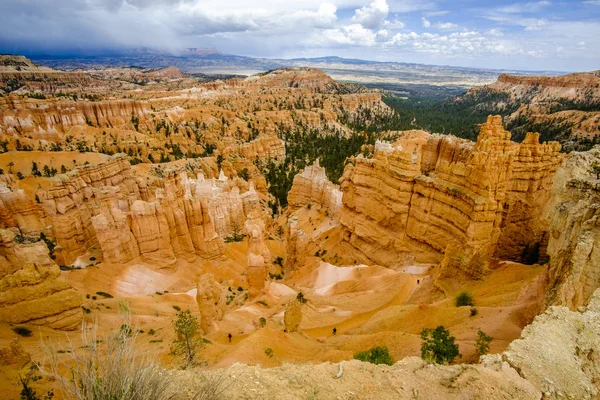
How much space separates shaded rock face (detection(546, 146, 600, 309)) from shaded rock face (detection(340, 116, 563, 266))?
6.34 metres

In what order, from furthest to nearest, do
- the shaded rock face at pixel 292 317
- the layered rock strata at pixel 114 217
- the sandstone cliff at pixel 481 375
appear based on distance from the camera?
the layered rock strata at pixel 114 217 < the shaded rock face at pixel 292 317 < the sandstone cliff at pixel 481 375

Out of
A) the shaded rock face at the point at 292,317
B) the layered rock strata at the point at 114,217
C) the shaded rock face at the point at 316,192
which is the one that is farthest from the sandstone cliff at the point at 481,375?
the shaded rock face at the point at 316,192

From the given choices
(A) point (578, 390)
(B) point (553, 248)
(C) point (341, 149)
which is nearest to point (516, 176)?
(B) point (553, 248)

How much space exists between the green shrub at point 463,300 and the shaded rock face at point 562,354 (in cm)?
796

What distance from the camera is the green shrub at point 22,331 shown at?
554 inches

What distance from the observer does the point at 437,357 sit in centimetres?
1064

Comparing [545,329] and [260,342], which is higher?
[545,329]

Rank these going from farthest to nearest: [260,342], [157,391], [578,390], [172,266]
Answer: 1. [172,266]
2. [260,342]
3. [578,390]
4. [157,391]

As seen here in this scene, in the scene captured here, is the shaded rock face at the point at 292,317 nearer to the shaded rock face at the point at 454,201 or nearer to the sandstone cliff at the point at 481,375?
the sandstone cliff at the point at 481,375

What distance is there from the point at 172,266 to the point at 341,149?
54466 mm

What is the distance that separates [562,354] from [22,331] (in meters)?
19.0

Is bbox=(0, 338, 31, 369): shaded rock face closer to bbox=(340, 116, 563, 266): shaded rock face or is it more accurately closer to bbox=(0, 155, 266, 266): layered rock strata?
bbox=(0, 155, 266, 266): layered rock strata

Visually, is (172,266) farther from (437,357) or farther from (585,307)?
(585,307)

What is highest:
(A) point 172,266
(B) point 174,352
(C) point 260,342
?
(B) point 174,352
